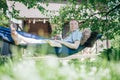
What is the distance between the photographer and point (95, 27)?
1187 centimetres

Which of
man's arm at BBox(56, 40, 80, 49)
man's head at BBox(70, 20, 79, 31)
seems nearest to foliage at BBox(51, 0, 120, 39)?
man's arm at BBox(56, 40, 80, 49)

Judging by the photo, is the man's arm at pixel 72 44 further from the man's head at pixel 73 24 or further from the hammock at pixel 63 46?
the man's head at pixel 73 24

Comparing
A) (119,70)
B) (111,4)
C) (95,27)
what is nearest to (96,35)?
(95,27)

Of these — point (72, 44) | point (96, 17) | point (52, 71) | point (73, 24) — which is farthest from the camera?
point (96, 17)

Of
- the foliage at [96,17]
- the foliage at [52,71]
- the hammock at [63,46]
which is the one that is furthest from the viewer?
the foliage at [96,17]

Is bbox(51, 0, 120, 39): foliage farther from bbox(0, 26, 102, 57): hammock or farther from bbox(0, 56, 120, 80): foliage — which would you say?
bbox(0, 56, 120, 80): foliage

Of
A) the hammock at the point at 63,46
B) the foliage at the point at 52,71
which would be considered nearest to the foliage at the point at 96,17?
the hammock at the point at 63,46

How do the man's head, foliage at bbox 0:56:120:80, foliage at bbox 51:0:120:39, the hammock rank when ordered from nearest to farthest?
foliage at bbox 0:56:120:80 < the man's head < the hammock < foliage at bbox 51:0:120:39

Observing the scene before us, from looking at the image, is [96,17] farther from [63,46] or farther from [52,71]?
[52,71]

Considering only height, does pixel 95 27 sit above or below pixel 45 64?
below

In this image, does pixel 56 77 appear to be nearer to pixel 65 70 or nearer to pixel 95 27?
pixel 65 70

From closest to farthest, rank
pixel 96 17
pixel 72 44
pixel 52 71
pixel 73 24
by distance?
pixel 52 71 < pixel 73 24 < pixel 72 44 < pixel 96 17

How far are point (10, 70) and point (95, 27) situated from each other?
1043 centimetres

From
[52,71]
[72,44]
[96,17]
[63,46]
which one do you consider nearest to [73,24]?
[72,44]
